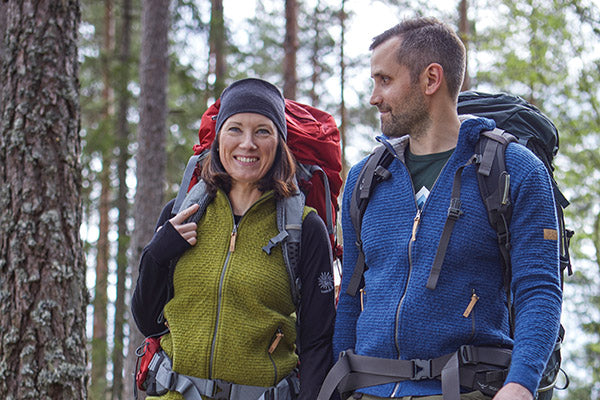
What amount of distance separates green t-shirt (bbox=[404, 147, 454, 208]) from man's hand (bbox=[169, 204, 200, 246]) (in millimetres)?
1271

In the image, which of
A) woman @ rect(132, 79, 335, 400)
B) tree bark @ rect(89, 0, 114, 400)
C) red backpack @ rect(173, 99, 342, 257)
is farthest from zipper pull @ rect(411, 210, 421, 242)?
tree bark @ rect(89, 0, 114, 400)

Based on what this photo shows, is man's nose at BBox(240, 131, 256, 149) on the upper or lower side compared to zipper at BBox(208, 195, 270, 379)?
upper

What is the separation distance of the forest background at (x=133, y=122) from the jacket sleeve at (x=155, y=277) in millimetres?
1533

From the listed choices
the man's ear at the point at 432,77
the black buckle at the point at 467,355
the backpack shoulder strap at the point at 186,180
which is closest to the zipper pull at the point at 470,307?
the black buckle at the point at 467,355

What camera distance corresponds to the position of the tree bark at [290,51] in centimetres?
1363

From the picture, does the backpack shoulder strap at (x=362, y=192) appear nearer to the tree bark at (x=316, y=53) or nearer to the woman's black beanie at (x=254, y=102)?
the woman's black beanie at (x=254, y=102)

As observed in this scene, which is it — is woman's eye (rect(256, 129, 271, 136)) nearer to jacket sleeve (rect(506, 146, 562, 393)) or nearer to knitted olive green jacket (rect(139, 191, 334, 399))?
knitted olive green jacket (rect(139, 191, 334, 399))

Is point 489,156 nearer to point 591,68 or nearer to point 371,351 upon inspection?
point 371,351

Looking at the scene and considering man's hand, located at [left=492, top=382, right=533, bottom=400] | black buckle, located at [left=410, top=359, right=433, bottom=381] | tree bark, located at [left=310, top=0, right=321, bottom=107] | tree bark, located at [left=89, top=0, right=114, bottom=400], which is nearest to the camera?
man's hand, located at [left=492, top=382, right=533, bottom=400]

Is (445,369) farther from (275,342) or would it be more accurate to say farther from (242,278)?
(242,278)

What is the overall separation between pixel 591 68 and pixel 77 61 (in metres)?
13.4

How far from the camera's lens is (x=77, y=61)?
5395mm

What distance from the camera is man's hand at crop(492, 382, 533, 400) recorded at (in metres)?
2.37

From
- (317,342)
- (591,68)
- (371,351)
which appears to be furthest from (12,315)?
(591,68)
